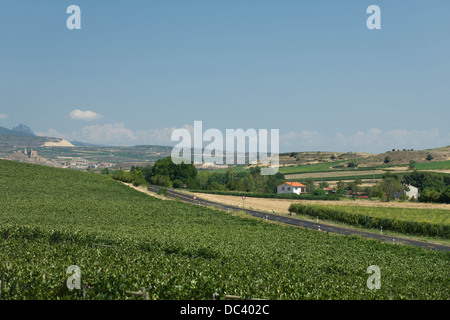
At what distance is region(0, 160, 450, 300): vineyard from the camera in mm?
16312

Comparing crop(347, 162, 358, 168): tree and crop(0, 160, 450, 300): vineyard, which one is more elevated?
crop(347, 162, 358, 168): tree

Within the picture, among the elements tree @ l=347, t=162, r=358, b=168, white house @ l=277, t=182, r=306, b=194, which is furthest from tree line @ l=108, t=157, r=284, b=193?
tree @ l=347, t=162, r=358, b=168

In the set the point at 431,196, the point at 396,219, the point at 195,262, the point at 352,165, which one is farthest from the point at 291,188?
the point at 195,262

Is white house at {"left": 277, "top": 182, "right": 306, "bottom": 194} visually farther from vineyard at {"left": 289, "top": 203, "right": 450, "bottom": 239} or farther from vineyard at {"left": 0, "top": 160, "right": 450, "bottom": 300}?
vineyard at {"left": 0, "top": 160, "right": 450, "bottom": 300}

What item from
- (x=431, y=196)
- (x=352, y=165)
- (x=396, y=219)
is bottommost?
(x=431, y=196)

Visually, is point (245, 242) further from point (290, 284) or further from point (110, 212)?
point (110, 212)

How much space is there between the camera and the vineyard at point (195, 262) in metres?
16.3

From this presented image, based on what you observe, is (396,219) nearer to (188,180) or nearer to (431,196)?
(431,196)

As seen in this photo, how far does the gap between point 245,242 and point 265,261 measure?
27.6ft

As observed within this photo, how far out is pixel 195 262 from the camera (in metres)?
22.8

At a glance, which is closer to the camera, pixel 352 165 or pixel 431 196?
pixel 431 196

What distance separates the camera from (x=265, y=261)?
78.3ft

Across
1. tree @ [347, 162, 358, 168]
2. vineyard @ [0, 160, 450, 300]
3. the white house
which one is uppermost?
tree @ [347, 162, 358, 168]
